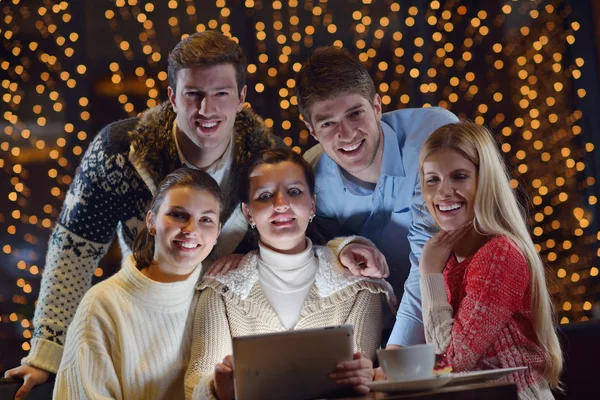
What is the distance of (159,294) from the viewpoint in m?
1.81

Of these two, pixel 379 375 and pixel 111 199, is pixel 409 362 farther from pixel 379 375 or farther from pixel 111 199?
pixel 111 199

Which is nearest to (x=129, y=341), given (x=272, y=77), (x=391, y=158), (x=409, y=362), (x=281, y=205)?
(x=281, y=205)

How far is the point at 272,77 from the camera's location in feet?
11.6

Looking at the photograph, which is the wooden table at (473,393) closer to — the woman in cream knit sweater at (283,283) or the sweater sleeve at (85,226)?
the woman in cream knit sweater at (283,283)

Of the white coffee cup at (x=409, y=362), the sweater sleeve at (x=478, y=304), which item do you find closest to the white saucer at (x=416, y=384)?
the white coffee cup at (x=409, y=362)

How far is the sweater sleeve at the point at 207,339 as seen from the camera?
1726 millimetres

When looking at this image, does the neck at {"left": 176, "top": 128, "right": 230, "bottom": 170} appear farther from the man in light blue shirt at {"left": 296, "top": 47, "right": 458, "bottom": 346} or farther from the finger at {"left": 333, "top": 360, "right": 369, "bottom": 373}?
the finger at {"left": 333, "top": 360, "right": 369, "bottom": 373}

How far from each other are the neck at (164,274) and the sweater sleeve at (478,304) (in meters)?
0.59

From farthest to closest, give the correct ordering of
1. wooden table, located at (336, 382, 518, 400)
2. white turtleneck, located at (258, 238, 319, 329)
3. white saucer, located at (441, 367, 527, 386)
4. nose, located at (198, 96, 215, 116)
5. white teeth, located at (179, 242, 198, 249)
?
nose, located at (198, 96, 215, 116), white turtleneck, located at (258, 238, 319, 329), white teeth, located at (179, 242, 198, 249), white saucer, located at (441, 367, 527, 386), wooden table, located at (336, 382, 518, 400)

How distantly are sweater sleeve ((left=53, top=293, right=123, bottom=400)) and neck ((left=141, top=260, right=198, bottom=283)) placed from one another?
0.48 feet

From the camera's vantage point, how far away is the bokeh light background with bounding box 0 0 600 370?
3463 mm

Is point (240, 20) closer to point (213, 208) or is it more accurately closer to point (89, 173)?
point (89, 173)

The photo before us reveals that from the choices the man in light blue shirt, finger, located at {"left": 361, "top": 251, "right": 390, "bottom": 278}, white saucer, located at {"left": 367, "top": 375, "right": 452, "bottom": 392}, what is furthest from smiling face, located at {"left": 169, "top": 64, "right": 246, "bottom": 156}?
white saucer, located at {"left": 367, "top": 375, "right": 452, "bottom": 392}

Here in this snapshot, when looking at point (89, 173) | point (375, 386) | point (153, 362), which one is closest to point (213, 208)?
point (153, 362)
